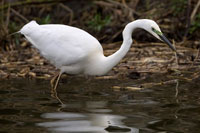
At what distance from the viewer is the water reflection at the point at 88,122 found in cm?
458

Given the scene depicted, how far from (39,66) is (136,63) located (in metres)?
1.92

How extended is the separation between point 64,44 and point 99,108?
178 centimetres

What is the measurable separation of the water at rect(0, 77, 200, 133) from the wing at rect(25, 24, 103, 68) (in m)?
0.52

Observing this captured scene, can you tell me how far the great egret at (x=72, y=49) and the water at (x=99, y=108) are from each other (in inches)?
14.1

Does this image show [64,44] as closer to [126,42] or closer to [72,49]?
[72,49]

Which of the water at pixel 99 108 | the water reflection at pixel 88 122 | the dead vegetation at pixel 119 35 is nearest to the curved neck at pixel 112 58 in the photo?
the water at pixel 99 108

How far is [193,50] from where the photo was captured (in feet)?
30.6

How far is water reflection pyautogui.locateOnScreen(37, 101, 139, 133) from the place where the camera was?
4.58 meters

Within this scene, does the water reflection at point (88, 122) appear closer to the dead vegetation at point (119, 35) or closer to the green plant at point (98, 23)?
the dead vegetation at point (119, 35)

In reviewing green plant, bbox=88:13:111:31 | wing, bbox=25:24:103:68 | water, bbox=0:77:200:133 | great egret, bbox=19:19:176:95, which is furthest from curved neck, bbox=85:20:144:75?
green plant, bbox=88:13:111:31

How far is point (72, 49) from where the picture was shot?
6.91 meters

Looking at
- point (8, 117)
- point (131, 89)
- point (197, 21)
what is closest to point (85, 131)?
point (8, 117)

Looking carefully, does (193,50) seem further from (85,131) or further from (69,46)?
(85,131)

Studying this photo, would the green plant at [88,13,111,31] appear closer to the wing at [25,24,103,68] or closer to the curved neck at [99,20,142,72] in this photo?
the wing at [25,24,103,68]
